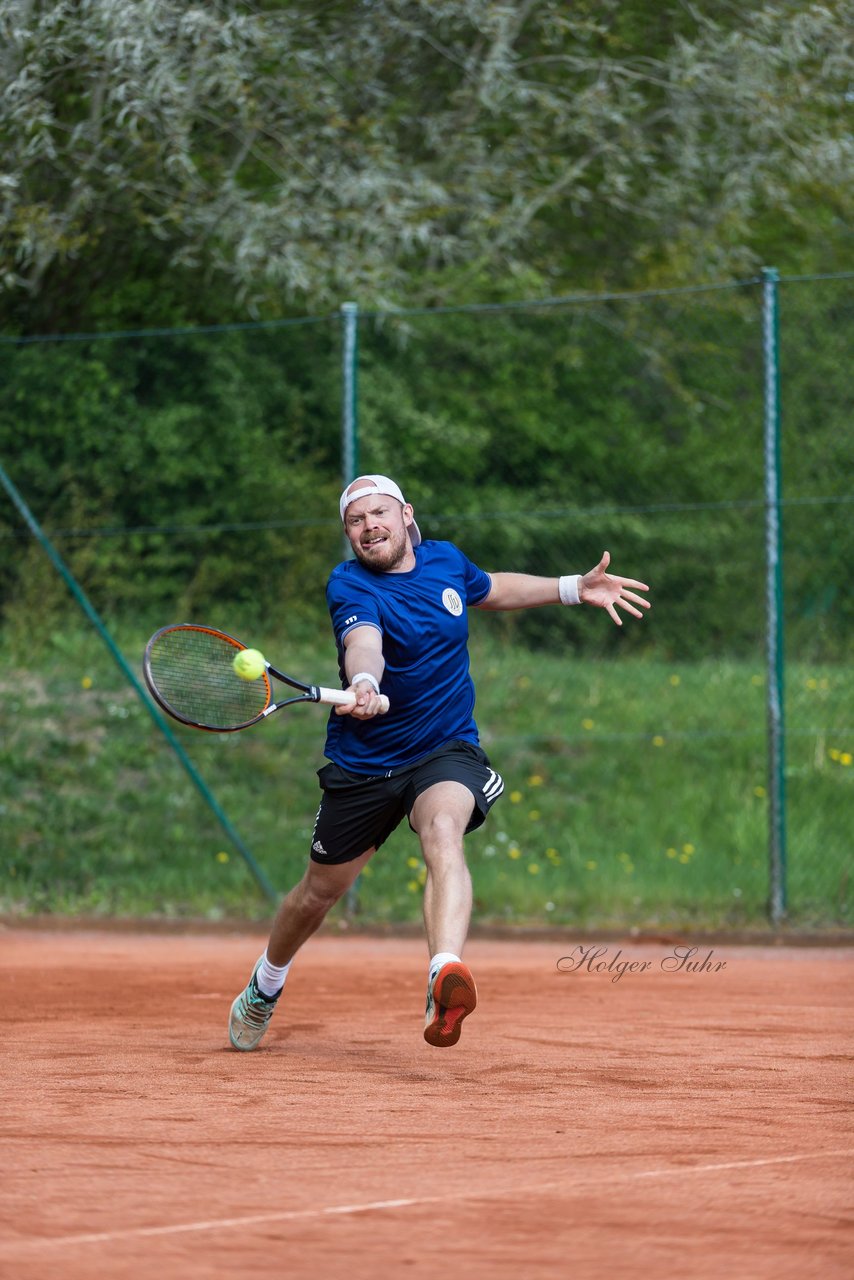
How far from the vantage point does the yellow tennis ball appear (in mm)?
5227

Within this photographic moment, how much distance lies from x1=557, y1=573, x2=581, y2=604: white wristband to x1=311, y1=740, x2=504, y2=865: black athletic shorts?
715 mm

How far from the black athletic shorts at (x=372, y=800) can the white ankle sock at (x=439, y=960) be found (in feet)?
1.86

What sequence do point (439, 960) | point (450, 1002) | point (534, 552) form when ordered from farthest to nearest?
point (534, 552)
point (439, 960)
point (450, 1002)

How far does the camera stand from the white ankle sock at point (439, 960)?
5.23 meters

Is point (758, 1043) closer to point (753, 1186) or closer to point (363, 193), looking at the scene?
point (753, 1186)

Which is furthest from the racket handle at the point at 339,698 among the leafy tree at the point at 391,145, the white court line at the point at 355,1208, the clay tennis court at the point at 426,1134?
the leafy tree at the point at 391,145

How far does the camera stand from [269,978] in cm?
607

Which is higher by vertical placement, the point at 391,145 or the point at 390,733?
the point at 390,733

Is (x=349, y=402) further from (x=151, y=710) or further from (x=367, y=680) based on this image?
(x=367, y=680)

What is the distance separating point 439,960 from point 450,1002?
16cm

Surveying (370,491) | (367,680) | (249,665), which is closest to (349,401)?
(370,491)

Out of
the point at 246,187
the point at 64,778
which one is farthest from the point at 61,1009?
the point at 246,187

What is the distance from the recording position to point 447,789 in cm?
571

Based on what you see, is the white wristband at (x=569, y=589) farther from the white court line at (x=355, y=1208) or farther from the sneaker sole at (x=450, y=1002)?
the white court line at (x=355, y=1208)
